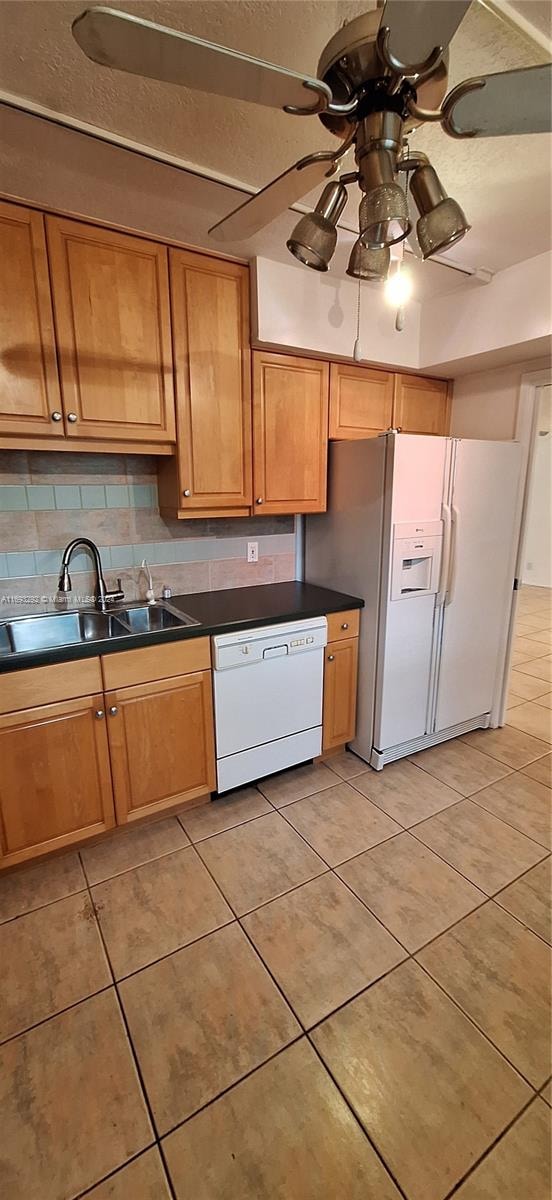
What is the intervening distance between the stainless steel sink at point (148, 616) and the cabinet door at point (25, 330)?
857 millimetres

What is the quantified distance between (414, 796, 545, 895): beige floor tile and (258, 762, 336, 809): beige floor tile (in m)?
0.53

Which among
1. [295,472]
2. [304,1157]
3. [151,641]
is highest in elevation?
[295,472]

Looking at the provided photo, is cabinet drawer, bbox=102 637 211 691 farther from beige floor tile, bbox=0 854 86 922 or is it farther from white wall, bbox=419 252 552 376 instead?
white wall, bbox=419 252 552 376

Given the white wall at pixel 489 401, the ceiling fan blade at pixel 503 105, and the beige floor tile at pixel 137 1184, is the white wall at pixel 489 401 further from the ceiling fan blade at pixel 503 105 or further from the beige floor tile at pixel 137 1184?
the beige floor tile at pixel 137 1184

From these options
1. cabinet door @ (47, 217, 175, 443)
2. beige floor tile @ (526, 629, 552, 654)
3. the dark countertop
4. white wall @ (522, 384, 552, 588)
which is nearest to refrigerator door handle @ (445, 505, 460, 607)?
the dark countertop

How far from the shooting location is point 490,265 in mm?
2227

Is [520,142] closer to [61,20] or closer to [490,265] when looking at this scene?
[490,265]

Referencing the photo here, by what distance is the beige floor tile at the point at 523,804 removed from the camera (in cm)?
212

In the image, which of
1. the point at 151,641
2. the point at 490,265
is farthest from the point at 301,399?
the point at 151,641

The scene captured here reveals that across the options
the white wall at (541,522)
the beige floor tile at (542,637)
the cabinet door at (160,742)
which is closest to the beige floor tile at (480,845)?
the cabinet door at (160,742)

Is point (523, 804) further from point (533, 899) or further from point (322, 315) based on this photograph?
point (322, 315)

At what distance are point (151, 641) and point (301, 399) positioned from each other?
1413mm

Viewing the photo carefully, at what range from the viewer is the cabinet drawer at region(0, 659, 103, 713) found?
166 cm

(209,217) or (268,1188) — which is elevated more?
(209,217)
